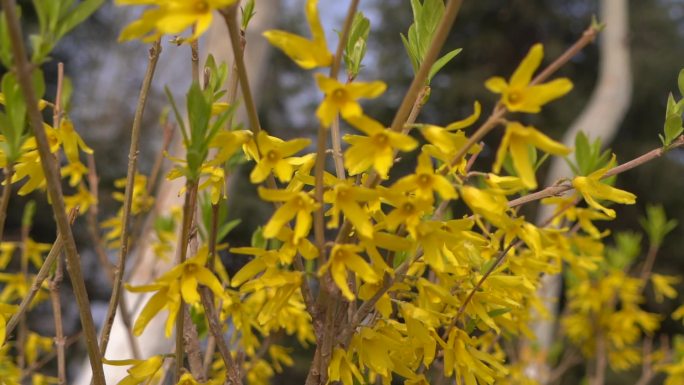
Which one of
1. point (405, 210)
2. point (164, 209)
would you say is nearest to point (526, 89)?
point (405, 210)

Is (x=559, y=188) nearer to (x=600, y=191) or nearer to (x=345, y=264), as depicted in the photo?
(x=600, y=191)

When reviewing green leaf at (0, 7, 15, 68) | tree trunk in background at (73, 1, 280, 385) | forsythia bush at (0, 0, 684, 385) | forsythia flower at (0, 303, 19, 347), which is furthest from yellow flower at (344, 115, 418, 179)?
tree trunk in background at (73, 1, 280, 385)

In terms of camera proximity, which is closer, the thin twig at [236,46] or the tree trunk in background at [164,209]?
the thin twig at [236,46]

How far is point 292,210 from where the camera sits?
20.7 inches

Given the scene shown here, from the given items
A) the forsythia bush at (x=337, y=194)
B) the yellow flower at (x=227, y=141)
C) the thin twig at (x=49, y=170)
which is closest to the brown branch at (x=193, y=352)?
the forsythia bush at (x=337, y=194)

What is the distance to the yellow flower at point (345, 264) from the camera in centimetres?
50

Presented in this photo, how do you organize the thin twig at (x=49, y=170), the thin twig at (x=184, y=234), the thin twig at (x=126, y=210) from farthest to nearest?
the thin twig at (x=126, y=210)
the thin twig at (x=184, y=234)
the thin twig at (x=49, y=170)

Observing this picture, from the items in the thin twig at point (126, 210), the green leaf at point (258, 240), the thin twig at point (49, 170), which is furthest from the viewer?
the green leaf at point (258, 240)

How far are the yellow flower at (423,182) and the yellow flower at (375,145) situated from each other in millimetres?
18

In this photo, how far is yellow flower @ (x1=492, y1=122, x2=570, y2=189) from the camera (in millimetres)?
462

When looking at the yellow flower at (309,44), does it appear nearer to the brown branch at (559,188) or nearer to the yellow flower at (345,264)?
the yellow flower at (345,264)

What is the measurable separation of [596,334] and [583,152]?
5.23 feet

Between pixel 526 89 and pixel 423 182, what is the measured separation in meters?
0.11

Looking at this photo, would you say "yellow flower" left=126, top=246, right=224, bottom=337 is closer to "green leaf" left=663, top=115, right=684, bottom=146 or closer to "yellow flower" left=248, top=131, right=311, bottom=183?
"yellow flower" left=248, top=131, right=311, bottom=183
